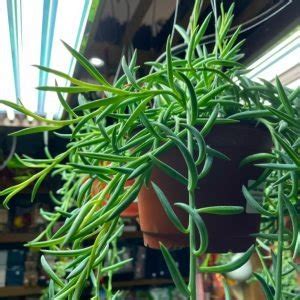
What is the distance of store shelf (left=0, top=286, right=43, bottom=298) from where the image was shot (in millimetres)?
1881

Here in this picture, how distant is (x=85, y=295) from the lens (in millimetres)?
1995

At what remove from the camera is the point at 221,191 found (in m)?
0.28

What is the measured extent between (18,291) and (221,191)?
201cm

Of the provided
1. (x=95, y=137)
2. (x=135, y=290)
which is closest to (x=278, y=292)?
(x=95, y=137)

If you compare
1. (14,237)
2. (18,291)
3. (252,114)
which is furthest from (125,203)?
(18,291)

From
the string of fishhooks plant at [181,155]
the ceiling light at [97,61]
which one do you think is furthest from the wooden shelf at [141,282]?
the string of fishhooks plant at [181,155]

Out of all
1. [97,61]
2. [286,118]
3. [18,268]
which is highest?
[97,61]

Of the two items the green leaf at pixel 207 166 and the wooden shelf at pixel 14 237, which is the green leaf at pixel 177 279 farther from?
the wooden shelf at pixel 14 237

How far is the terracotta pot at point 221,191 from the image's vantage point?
0.28m

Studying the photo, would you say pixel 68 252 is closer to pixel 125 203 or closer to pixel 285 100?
pixel 125 203

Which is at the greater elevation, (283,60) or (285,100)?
(283,60)

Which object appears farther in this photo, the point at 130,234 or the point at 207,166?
the point at 130,234

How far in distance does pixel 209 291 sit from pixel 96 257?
170 cm

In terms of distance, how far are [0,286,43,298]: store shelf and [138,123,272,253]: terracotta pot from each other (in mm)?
1938
